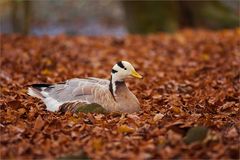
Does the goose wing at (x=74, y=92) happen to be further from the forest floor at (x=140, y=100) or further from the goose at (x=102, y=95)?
the forest floor at (x=140, y=100)

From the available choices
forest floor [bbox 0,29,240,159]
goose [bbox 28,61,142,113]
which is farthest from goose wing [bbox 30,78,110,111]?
forest floor [bbox 0,29,240,159]

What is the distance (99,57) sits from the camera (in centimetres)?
1395

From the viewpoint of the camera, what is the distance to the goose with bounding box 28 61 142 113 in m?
7.82

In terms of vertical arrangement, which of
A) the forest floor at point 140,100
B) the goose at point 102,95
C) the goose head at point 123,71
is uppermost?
the goose head at point 123,71

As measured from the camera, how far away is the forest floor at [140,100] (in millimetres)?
6023

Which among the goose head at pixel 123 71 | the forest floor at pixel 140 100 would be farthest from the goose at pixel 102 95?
the forest floor at pixel 140 100

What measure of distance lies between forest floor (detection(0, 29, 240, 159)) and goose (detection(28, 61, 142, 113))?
0.60ft

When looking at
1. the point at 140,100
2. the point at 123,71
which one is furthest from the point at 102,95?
the point at 140,100

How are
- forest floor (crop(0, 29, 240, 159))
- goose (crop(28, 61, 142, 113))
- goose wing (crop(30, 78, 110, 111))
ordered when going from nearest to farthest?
forest floor (crop(0, 29, 240, 159)), goose (crop(28, 61, 142, 113)), goose wing (crop(30, 78, 110, 111))

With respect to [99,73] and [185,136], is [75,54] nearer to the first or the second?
[99,73]

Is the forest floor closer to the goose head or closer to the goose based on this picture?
the goose

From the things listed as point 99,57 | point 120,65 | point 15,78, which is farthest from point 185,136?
point 99,57

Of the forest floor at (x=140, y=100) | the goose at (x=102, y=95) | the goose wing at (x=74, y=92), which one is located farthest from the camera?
the goose wing at (x=74, y=92)

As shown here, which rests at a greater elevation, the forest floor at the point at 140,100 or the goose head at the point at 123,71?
the goose head at the point at 123,71
